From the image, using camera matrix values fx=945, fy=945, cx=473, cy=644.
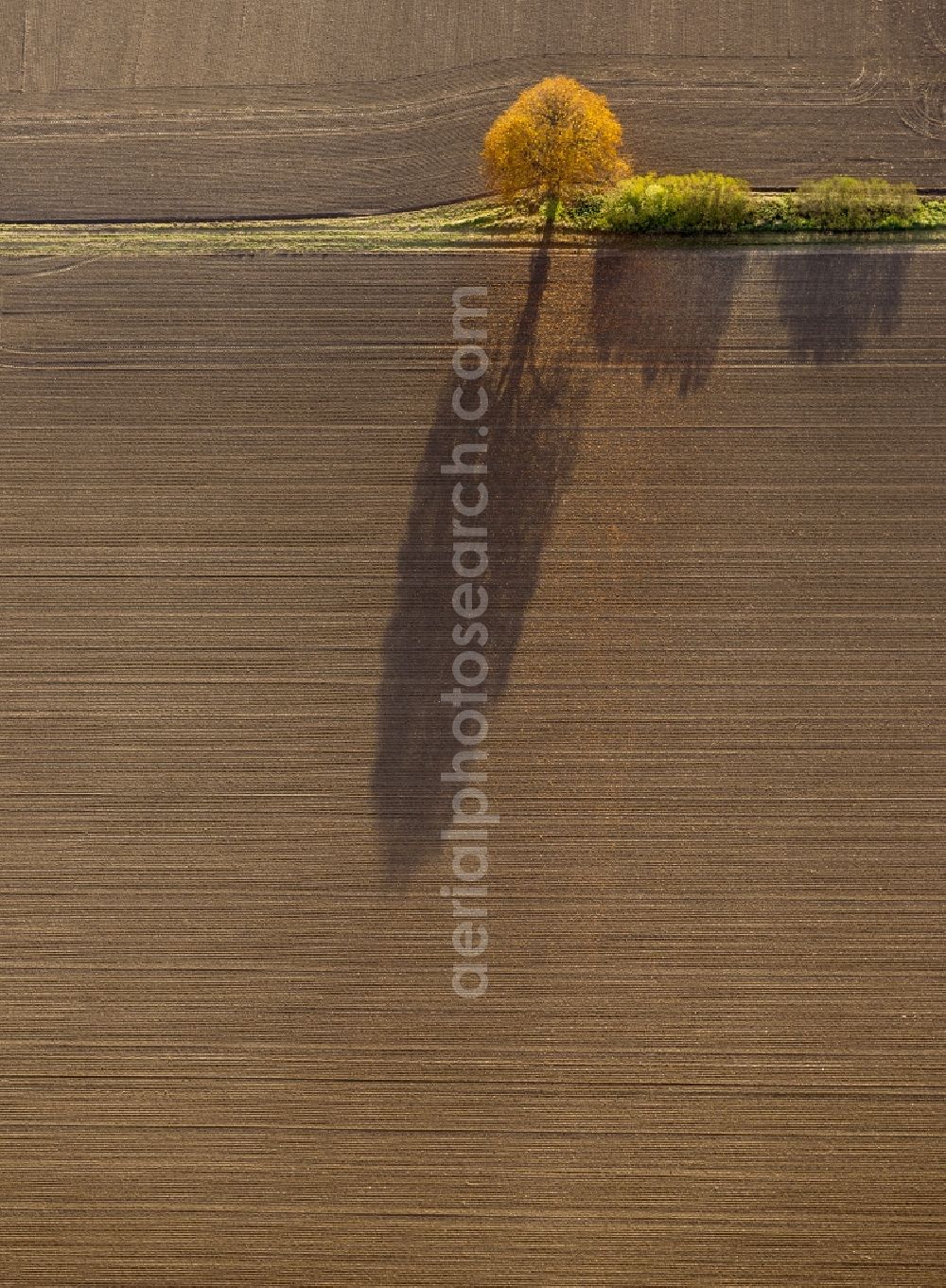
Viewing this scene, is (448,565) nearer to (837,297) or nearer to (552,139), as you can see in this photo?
(552,139)

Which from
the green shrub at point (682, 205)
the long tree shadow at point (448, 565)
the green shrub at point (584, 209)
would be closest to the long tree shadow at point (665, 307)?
the green shrub at point (682, 205)

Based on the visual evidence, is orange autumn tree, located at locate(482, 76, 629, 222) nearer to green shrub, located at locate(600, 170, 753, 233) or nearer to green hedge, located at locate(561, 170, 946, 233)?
green shrub, located at locate(600, 170, 753, 233)

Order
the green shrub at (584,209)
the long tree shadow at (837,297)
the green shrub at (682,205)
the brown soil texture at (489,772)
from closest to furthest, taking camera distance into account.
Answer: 1. the brown soil texture at (489,772)
2. the long tree shadow at (837,297)
3. the green shrub at (682,205)
4. the green shrub at (584,209)

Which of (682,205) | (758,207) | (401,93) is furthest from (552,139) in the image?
(758,207)

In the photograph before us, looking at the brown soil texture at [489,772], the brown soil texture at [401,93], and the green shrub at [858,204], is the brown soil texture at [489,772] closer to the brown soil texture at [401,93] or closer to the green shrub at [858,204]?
the green shrub at [858,204]

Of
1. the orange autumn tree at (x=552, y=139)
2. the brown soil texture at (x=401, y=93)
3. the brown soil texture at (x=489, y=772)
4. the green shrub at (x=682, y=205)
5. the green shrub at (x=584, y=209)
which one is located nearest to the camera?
the brown soil texture at (x=489, y=772)

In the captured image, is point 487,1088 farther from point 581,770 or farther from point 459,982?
point 581,770

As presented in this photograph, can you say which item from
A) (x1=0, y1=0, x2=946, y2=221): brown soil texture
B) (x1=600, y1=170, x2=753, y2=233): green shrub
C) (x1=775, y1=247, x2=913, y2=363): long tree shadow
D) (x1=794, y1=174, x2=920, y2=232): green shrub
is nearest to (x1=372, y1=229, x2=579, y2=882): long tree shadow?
(x1=600, y1=170, x2=753, y2=233): green shrub
